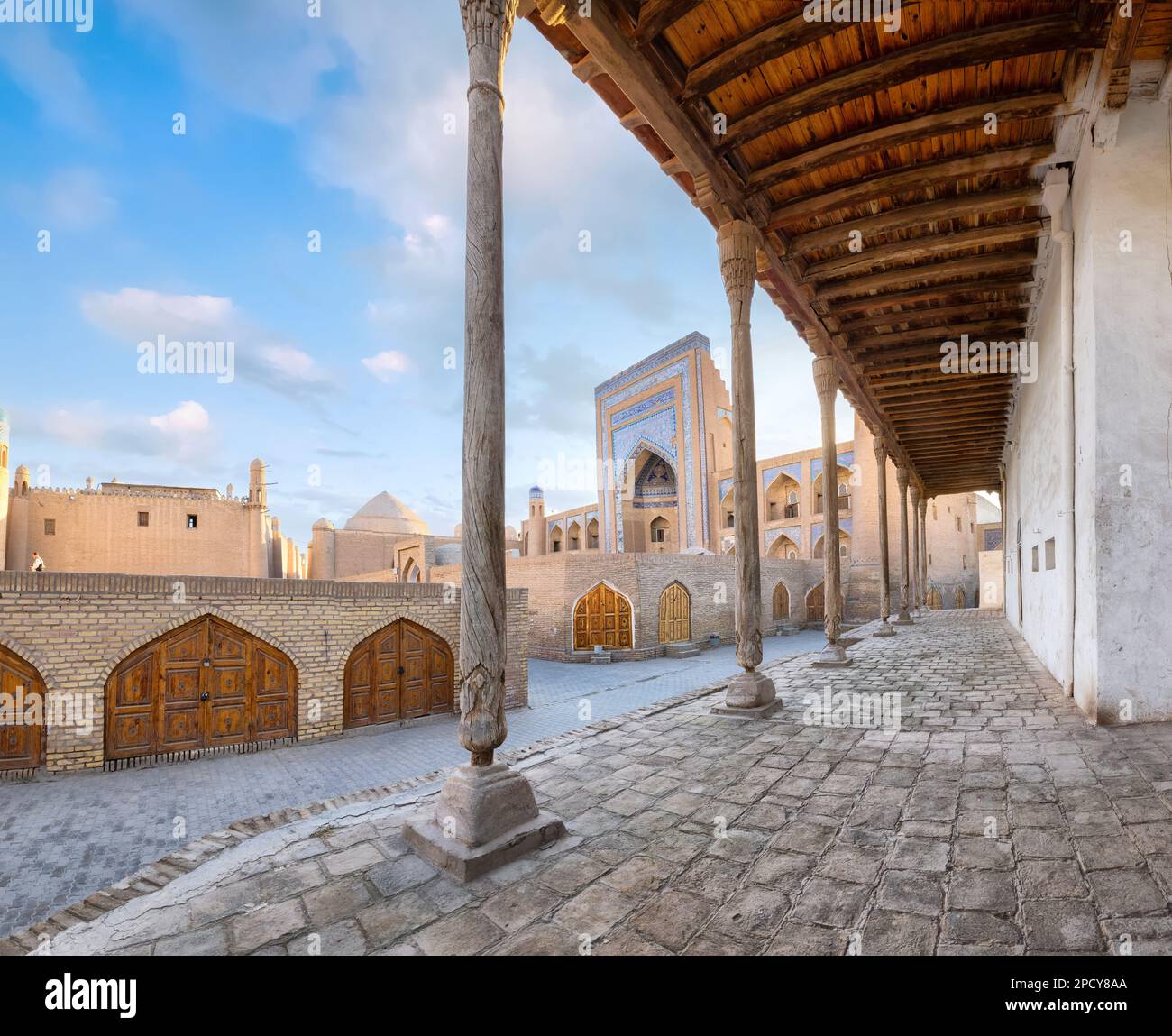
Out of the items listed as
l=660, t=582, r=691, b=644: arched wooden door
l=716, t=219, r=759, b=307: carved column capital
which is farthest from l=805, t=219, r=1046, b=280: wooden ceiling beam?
l=660, t=582, r=691, b=644: arched wooden door

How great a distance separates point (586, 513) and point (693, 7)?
32621mm

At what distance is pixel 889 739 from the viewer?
13.9 ft

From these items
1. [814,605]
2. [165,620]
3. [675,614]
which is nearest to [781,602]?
[814,605]

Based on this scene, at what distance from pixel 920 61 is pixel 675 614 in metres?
16.7

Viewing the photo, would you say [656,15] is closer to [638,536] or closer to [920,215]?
[920,215]

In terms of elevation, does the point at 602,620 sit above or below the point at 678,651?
above

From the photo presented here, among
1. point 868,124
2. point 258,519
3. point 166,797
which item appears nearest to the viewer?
point 868,124

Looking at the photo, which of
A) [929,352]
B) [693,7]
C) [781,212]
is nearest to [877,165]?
[781,212]

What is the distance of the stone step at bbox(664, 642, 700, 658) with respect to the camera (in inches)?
735

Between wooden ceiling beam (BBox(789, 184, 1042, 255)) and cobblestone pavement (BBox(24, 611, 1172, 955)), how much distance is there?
14.9 ft

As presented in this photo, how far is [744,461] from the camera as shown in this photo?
5547mm

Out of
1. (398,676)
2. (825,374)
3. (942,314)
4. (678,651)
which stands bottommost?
(678,651)

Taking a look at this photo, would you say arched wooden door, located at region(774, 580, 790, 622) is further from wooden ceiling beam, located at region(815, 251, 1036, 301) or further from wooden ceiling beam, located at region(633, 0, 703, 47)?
wooden ceiling beam, located at region(633, 0, 703, 47)

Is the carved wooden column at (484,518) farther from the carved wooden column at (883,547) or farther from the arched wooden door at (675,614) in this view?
the arched wooden door at (675,614)
